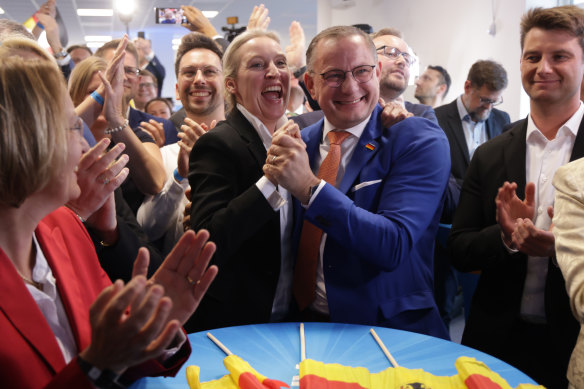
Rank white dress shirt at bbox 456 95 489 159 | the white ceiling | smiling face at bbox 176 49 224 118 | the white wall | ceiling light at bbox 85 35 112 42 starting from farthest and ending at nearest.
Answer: ceiling light at bbox 85 35 112 42 < the white ceiling < the white wall < white dress shirt at bbox 456 95 489 159 < smiling face at bbox 176 49 224 118

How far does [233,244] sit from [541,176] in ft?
3.85

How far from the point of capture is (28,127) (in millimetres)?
996

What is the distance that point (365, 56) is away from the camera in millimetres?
1886

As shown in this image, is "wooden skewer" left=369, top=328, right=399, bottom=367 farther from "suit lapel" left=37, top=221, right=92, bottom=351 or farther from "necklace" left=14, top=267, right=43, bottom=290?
"necklace" left=14, top=267, right=43, bottom=290

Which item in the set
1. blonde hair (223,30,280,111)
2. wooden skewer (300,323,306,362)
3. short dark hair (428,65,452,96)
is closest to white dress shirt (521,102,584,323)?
wooden skewer (300,323,306,362)

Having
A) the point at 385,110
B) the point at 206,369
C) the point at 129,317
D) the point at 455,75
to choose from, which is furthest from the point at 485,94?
the point at 129,317

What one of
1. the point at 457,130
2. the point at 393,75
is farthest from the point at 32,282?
the point at 457,130

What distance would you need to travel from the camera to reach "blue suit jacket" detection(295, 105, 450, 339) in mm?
1662

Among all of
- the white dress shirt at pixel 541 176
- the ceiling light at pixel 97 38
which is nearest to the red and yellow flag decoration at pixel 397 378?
the white dress shirt at pixel 541 176

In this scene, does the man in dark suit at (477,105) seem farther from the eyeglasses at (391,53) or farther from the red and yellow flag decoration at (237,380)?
the red and yellow flag decoration at (237,380)

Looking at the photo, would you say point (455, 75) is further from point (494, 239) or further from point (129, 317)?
point (129, 317)

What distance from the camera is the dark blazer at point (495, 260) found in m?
1.86

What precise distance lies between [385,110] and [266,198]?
0.56 m

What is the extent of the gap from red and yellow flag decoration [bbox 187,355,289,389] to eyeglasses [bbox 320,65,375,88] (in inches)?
39.8
